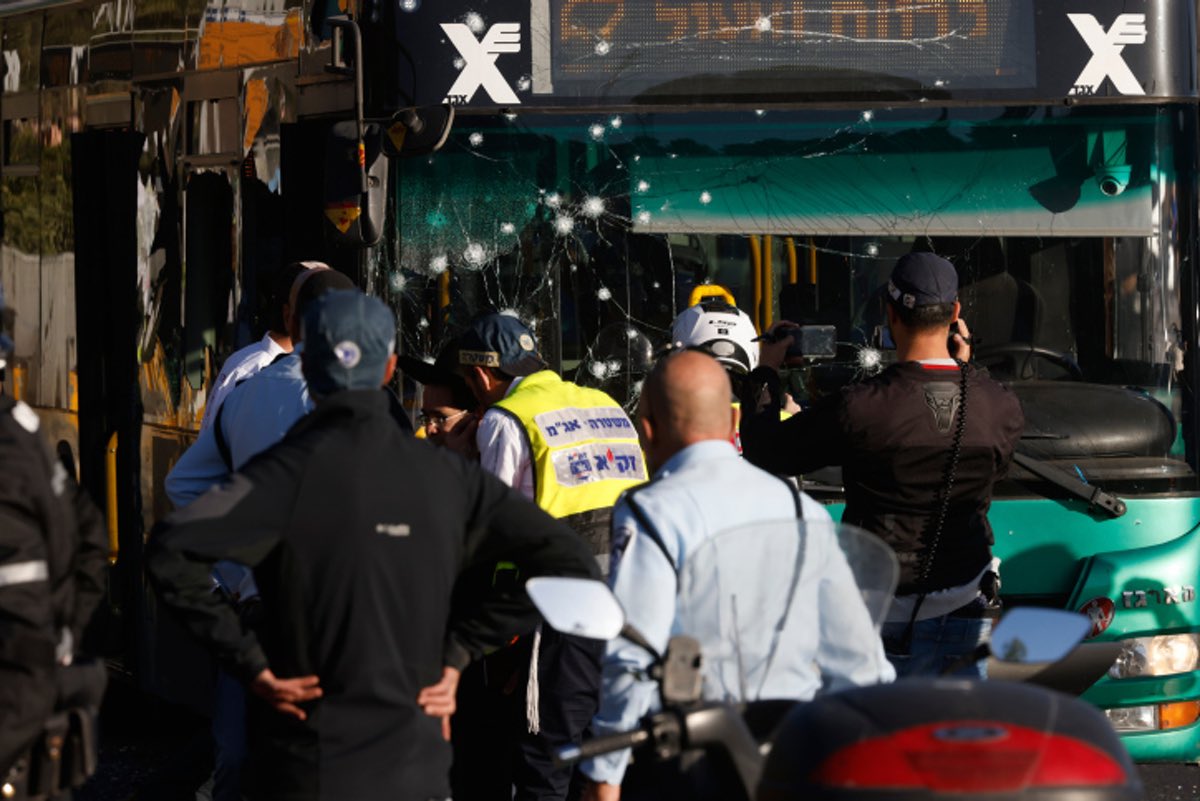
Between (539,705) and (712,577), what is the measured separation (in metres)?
2.90

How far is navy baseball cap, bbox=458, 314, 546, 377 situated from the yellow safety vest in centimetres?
6

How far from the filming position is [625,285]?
698cm

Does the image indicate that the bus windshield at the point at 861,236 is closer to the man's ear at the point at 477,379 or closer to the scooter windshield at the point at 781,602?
the man's ear at the point at 477,379

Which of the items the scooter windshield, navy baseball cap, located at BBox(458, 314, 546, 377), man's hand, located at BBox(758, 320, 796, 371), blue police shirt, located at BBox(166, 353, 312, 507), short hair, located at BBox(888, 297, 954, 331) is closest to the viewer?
the scooter windshield

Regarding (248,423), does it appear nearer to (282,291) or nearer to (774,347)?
(282,291)

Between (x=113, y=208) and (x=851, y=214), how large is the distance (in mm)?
3579

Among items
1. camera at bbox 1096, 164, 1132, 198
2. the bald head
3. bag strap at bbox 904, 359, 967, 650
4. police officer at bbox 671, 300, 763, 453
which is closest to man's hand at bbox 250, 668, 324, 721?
the bald head

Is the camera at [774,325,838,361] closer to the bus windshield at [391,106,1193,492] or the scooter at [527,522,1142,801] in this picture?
the bus windshield at [391,106,1193,492]

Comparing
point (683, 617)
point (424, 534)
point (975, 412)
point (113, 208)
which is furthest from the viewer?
point (113, 208)

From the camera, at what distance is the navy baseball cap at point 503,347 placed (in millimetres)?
6555

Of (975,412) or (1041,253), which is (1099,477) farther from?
(975,412)

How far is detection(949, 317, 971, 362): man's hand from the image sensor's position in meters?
6.36

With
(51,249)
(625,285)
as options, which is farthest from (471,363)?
(51,249)

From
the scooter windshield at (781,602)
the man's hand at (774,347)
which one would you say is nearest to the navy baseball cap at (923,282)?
the man's hand at (774,347)
